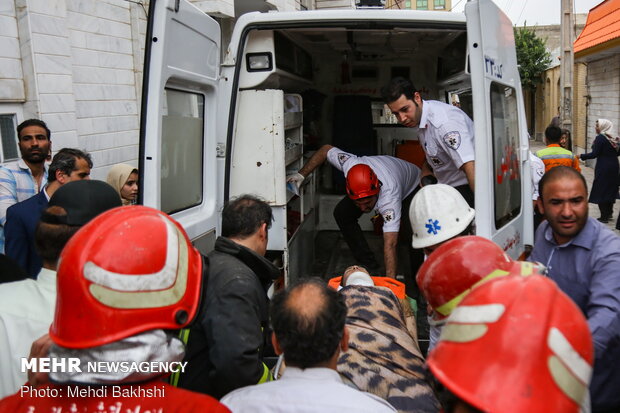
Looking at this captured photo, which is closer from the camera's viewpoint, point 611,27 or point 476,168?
point 476,168

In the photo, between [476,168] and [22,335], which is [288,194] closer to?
[476,168]

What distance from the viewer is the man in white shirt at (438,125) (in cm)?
342

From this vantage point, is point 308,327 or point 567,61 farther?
point 567,61

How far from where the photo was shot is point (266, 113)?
143 inches

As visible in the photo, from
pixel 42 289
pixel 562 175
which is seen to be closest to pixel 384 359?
pixel 562 175

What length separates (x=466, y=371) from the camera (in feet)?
3.34

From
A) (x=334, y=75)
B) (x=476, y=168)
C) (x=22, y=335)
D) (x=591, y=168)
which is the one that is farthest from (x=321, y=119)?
(x=591, y=168)

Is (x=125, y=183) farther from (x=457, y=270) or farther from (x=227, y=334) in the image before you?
(x=457, y=270)

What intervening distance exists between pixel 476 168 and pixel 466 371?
73.3 inches

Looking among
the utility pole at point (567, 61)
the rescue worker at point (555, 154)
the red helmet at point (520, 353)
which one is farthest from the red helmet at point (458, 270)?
the utility pole at point (567, 61)

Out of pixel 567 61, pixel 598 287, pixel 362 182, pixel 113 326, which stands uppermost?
pixel 567 61

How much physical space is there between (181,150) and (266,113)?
777mm

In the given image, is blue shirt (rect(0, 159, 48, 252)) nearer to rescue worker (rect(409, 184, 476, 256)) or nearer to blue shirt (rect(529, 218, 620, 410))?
rescue worker (rect(409, 184, 476, 256))

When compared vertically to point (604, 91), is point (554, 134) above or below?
below
